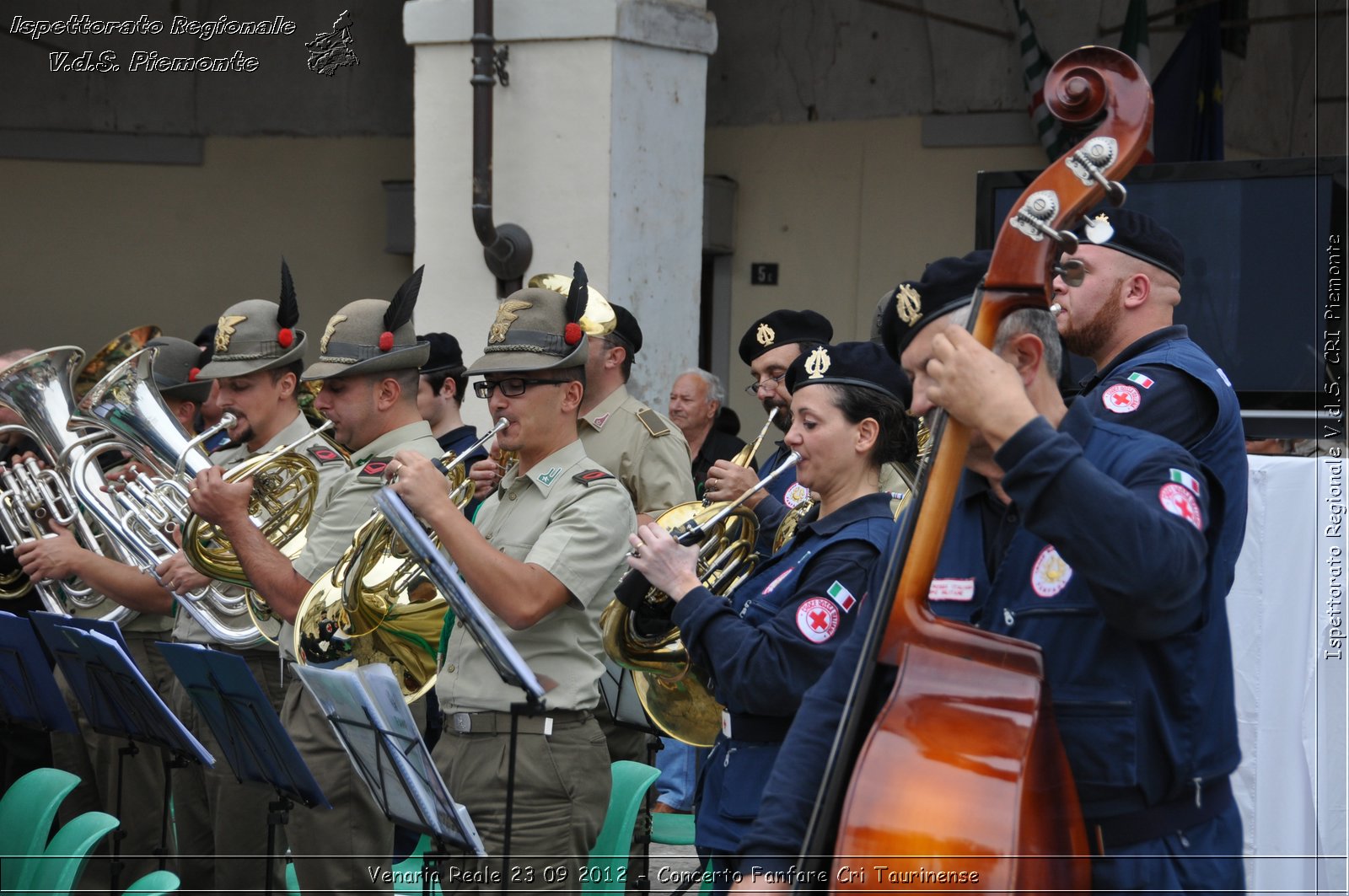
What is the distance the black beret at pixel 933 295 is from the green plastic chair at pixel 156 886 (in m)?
2.04

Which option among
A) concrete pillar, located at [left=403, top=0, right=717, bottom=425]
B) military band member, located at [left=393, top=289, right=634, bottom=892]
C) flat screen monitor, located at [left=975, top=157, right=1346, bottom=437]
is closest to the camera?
military band member, located at [left=393, top=289, right=634, bottom=892]

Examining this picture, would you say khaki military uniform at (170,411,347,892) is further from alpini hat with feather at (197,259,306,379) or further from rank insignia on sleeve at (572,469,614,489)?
rank insignia on sleeve at (572,469,614,489)

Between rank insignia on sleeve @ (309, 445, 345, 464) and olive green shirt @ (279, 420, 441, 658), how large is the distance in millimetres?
438

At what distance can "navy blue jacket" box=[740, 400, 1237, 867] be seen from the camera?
187 cm

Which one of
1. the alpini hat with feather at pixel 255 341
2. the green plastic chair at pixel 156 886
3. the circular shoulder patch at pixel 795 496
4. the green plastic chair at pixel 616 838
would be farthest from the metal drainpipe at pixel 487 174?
the green plastic chair at pixel 156 886

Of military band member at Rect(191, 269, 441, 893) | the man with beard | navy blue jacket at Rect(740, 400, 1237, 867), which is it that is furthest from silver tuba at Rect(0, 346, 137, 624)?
navy blue jacket at Rect(740, 400, 1237, 867)

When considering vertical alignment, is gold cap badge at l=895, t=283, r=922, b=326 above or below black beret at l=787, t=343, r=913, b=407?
above

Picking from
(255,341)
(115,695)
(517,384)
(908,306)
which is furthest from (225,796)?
(908,306)

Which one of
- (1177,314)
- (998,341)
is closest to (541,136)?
(1177,314)

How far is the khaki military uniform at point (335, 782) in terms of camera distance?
13.5ft

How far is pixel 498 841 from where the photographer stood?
3527 mm

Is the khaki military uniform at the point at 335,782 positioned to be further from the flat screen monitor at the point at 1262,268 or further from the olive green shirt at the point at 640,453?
the flat screen monitor at the point at 1262,268

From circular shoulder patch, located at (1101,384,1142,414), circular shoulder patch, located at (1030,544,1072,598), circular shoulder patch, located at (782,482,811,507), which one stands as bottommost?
circular shoulder patch, located at (782,482,811,507)

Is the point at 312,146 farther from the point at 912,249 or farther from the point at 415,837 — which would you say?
the point at 415,837
